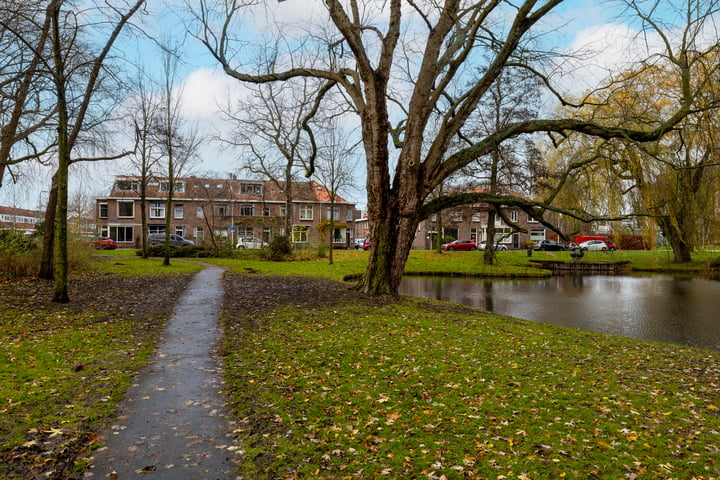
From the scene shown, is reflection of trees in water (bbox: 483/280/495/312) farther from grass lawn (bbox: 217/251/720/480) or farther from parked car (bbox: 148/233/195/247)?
parked car (bbox: 148/233/195/247)

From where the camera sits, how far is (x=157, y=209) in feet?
164

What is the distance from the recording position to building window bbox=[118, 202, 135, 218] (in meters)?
49.8

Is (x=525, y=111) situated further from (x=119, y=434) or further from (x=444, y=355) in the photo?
(x=119, y=434)

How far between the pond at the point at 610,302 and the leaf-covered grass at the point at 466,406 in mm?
4382

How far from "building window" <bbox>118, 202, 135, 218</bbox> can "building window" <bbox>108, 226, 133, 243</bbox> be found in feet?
4.70

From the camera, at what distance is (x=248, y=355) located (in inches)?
269

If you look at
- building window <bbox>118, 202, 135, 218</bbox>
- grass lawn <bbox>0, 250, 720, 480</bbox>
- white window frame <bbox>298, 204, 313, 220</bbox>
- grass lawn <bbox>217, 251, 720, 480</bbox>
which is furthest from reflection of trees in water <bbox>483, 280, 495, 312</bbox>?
building window <bbox>118, 202, 135, 218</bbox>

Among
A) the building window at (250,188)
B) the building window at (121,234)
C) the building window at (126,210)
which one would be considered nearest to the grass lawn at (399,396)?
the building window at (250,188)

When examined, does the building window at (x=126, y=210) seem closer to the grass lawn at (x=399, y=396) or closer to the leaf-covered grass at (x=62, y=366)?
the leaf-covered grass at (x=62, y=366)

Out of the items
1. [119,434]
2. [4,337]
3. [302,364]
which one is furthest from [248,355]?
[4,337]

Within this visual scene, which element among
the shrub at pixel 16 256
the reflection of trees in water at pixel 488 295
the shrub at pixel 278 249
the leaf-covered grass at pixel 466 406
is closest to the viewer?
the leaf-covered grass at pixel 466 406

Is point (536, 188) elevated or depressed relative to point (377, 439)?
elevated

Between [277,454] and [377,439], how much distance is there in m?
0.90

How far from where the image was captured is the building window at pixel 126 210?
4978cm
